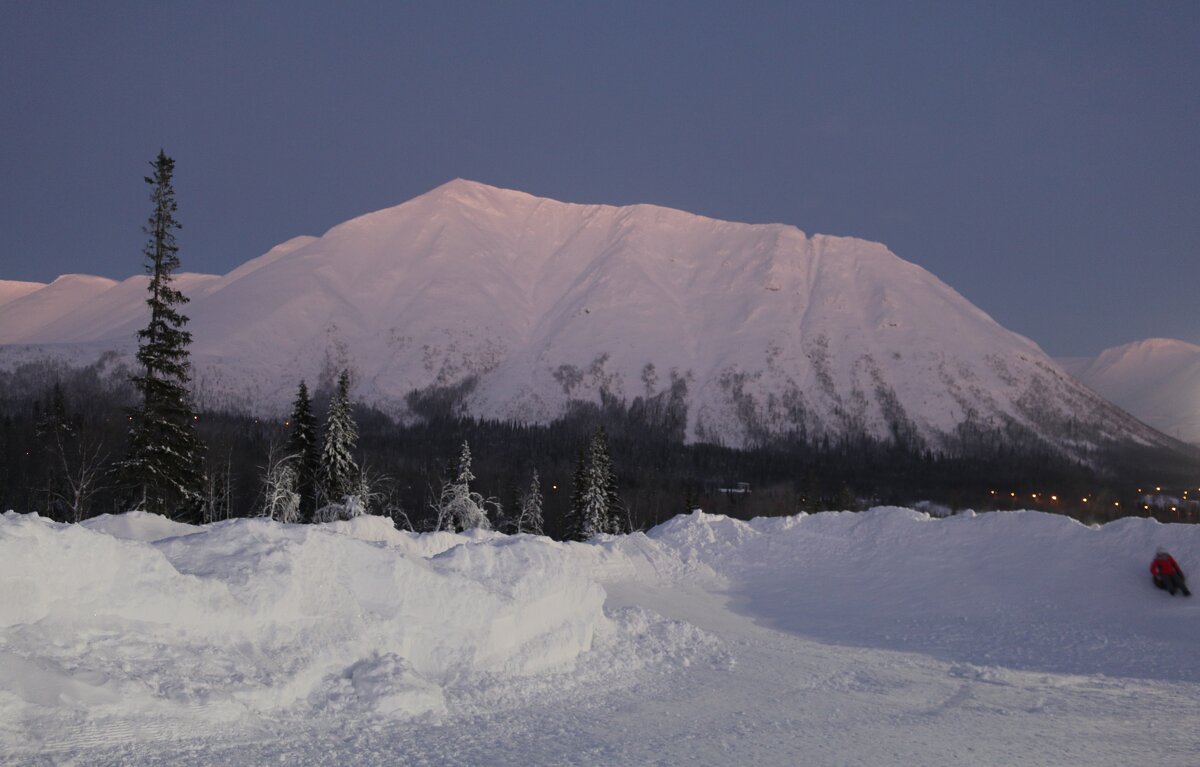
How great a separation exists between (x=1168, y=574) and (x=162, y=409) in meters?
30.4

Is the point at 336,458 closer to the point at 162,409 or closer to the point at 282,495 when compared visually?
the point at 282,495

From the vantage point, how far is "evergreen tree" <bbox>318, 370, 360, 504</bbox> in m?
40.1

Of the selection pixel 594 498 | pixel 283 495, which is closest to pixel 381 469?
pixel 594 498

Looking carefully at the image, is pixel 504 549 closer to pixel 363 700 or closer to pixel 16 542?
pixel 363 700

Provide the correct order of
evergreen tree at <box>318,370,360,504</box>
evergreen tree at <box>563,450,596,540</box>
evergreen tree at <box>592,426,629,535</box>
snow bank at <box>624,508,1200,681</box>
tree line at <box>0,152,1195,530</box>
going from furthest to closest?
evergreen tree at <box>592,426,629,535</box>, evergreen tree at <box>563,450,596,540</box>, evergreen tree at <box>318,370,360,504</box>, tree line at <box>0,152,1195,530</box>, snow bank at <box>624,508,1200,681</box>

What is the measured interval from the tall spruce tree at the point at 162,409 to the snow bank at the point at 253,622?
14.7 meters

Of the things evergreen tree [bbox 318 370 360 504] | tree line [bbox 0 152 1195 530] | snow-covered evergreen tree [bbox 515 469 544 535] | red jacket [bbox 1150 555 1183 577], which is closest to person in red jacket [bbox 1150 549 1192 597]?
red jacket [bbox 1150 555 1183 577]

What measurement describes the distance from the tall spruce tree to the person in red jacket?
29485 millimetres

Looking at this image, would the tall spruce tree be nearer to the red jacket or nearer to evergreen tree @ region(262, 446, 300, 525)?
evergreen tree @ region(262, 446, 300, 525)

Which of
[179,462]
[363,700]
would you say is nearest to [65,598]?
[363,700]

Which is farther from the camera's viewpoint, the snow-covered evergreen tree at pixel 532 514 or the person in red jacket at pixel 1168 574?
the snow-covered evergreen tree at pixel 532 514

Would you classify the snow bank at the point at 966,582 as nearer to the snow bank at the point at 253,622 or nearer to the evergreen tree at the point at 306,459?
the snow bank at the point at 253,622

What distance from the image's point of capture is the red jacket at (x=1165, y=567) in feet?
75.8

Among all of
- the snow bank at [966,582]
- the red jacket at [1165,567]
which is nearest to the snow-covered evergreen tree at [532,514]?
the snow bank at [966,582]
